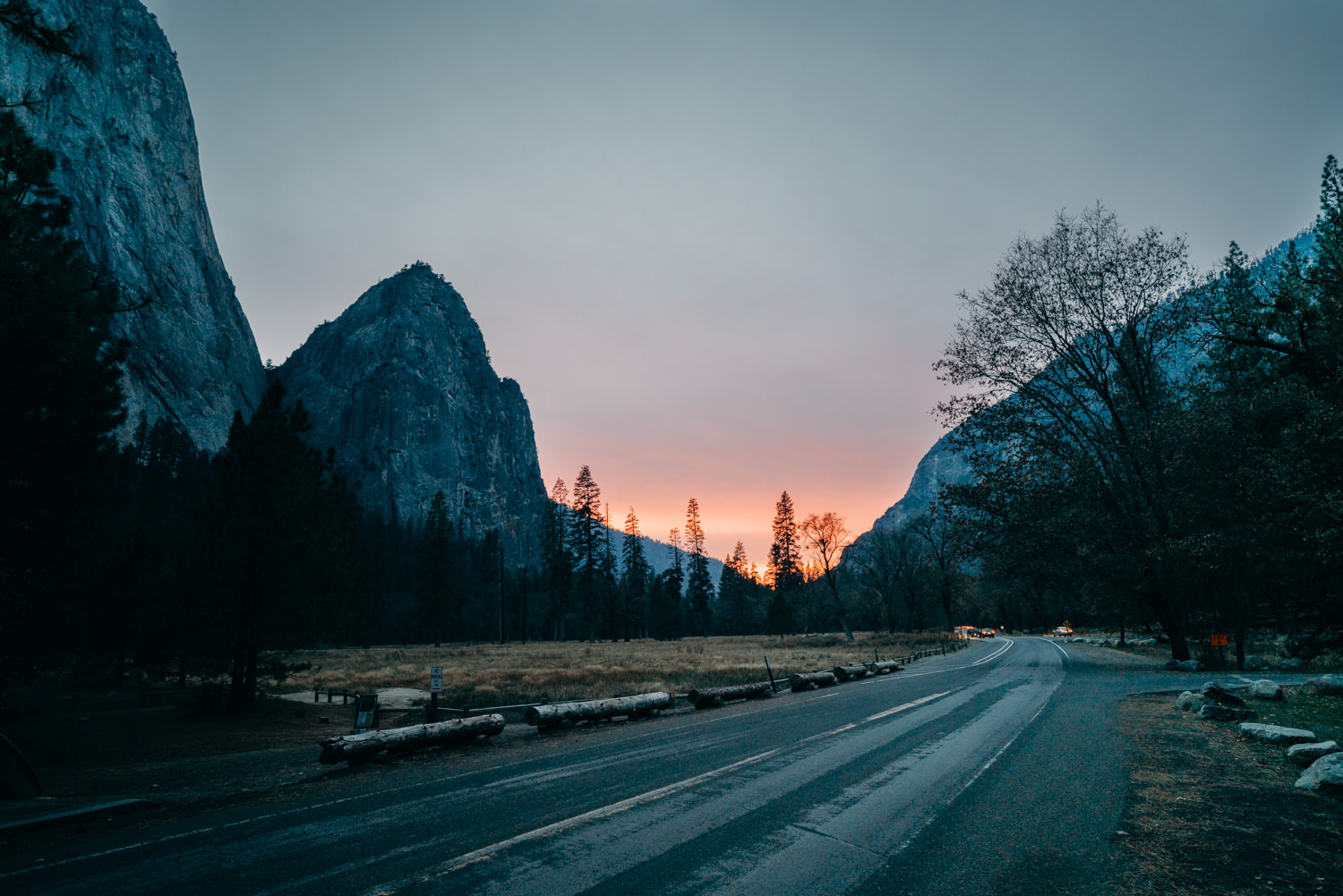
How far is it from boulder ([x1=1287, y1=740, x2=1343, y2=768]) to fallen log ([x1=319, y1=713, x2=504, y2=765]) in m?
13.2

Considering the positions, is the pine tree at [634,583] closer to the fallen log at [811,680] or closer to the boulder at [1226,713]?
the fallen log at [811,680]

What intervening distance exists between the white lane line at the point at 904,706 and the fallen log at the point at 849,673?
6939 mm

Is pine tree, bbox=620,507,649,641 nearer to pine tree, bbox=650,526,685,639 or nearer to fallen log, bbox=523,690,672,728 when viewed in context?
pine tree, bbox=650,526,685,639

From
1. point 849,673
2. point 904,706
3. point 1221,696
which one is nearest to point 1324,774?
point 1221,696

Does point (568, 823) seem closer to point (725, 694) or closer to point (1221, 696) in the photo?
point (725, 694)

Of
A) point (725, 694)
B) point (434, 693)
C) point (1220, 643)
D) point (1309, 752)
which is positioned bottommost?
point (725, 694)

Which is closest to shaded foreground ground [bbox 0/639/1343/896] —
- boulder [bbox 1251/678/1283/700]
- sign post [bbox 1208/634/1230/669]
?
boulder [bbox 1251/678/1283/700]

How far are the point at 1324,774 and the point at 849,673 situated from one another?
1881 cm

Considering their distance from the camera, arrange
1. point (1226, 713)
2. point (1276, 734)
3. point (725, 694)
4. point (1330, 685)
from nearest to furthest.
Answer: point (1276, 734) → point (1226, 713) → point (1330, 685) → point (725, 694)

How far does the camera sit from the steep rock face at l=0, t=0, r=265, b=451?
9262 cm

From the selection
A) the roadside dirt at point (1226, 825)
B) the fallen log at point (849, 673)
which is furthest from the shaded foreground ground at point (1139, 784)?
the fallen log at point (849, 673)

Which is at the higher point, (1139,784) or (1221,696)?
(1139,784)

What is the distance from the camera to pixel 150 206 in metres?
106

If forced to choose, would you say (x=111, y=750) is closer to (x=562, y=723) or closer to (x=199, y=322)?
(x=562, y=723)
